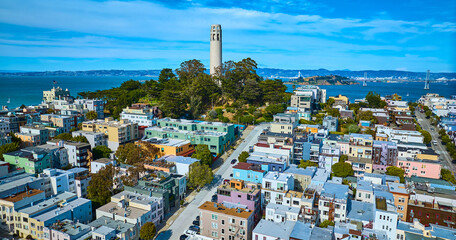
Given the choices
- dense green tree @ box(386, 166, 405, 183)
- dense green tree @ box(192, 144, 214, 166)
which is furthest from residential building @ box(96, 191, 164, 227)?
dense green tree @ box(386, 166, 405, 183)

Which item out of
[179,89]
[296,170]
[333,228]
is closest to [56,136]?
[179,89]

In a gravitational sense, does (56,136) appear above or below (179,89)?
below

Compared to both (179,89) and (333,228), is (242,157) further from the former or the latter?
(179,89)

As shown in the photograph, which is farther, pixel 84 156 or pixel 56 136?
pixel 56 136

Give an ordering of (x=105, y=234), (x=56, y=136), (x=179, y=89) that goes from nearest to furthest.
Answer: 1. (x=105, y=234)
2. (x=56, y=136)
3. (x=179, y=89)

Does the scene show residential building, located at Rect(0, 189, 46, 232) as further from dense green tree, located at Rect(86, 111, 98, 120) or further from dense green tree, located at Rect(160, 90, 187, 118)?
dense green tree, located at Rect(86, 111, 98, 120)

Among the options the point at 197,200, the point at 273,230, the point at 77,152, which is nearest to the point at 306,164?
the point at 197,200
